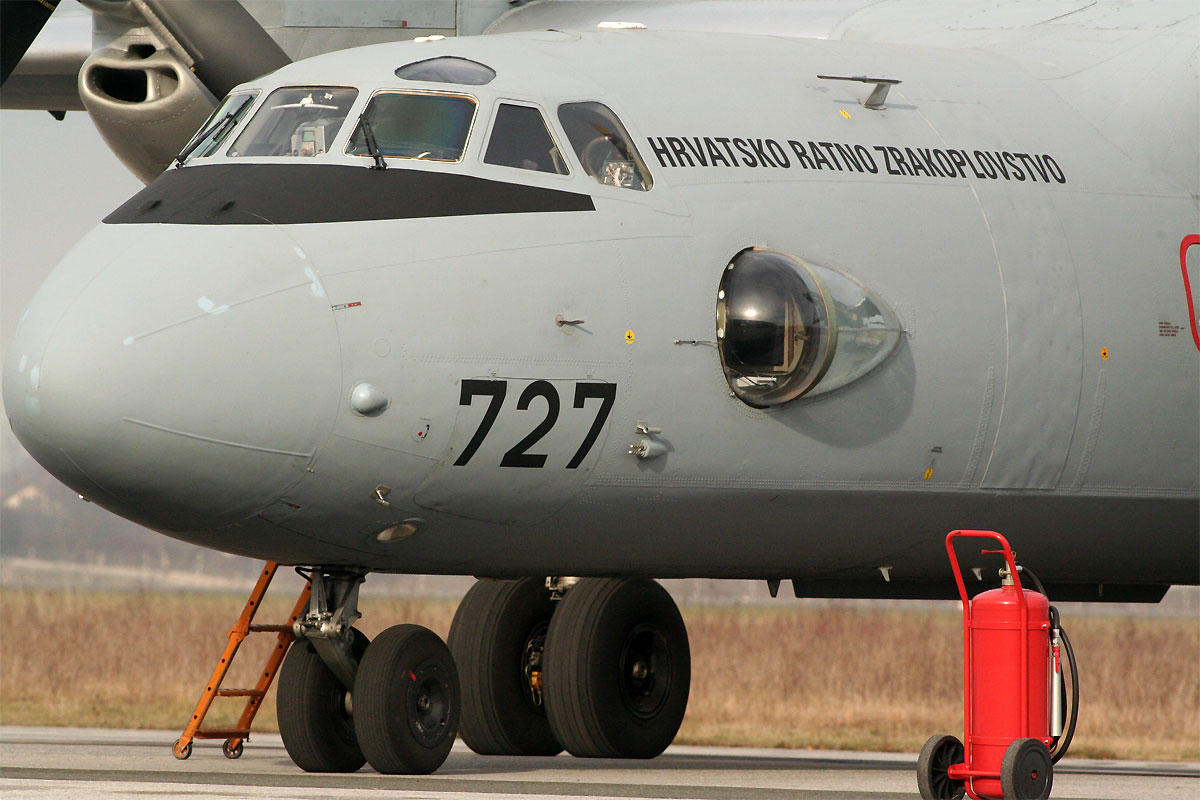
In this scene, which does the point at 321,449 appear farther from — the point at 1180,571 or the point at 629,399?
the point at 1180,571

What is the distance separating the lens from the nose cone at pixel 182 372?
8828mm

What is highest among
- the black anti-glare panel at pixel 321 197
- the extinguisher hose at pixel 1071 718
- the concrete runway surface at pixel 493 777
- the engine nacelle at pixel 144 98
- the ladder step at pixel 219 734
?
the engine nacelle at pixel 144 98

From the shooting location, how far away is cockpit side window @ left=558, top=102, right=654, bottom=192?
10094 millimetres

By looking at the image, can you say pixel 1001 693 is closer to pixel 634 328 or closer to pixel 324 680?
pixel 634 328

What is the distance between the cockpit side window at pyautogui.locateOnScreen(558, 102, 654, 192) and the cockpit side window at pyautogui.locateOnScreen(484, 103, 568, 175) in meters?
0.12

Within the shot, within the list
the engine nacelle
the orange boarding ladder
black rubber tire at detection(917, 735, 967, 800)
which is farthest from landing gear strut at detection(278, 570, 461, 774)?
the engine nacelle

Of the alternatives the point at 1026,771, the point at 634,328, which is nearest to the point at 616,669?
the point at 634,328

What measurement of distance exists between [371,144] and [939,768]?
13.0ft

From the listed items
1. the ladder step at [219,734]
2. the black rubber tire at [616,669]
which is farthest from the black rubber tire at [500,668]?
the ladder step at [219,734]

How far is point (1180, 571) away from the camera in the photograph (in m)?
12.5

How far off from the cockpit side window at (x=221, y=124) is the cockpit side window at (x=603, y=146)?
1.65 meters

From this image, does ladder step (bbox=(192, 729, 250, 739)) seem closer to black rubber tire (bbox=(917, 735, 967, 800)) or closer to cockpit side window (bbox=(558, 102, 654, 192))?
cockpit side window (bbox=(558, 102, 654, 192))

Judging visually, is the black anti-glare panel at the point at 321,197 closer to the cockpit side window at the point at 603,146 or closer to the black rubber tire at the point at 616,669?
the cockpit side window at the point at 603,146

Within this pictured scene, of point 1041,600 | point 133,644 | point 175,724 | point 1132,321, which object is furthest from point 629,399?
point 133,644
